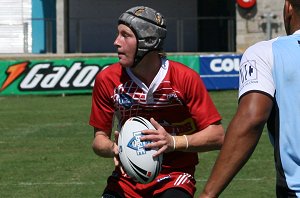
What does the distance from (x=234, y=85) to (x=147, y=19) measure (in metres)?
22.3

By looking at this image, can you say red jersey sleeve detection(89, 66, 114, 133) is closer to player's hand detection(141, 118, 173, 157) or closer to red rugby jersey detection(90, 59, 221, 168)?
red rugby jersey detection(90, 59, 221, 168)

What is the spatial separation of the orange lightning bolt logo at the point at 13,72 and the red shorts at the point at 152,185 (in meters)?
21.6

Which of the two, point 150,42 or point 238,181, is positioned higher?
point 150,42

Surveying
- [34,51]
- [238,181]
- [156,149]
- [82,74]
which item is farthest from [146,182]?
[34,51]

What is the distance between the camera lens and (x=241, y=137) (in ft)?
12.1

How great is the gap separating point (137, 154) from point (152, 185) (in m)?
0.56

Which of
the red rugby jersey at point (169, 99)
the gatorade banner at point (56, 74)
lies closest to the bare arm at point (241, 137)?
the red rugby jersey at point (169, 99)

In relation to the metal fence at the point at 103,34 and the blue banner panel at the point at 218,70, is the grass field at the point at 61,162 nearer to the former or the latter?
the blue banner panel at the point at 218,70

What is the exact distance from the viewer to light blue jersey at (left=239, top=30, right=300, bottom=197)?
147 inches

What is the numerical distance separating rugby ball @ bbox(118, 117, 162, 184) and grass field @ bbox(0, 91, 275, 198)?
569cm

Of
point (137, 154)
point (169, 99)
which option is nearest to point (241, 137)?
point (137, 154)

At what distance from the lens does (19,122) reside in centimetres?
1994

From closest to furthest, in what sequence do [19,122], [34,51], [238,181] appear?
[238,181]
[19,122]
[34,51]

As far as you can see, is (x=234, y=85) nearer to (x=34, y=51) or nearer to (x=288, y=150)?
(x=34, y=51)
